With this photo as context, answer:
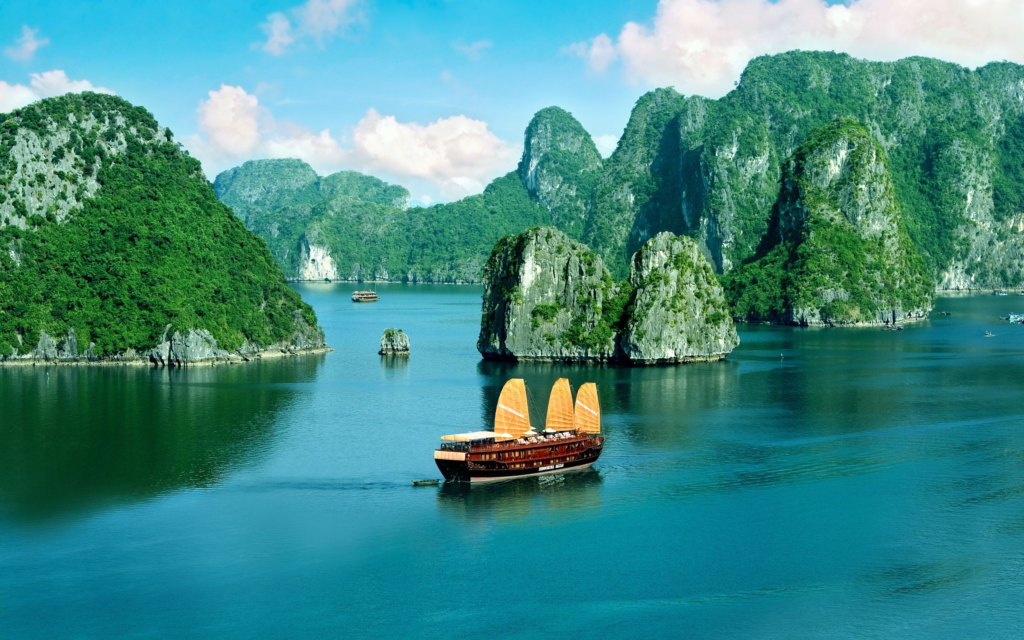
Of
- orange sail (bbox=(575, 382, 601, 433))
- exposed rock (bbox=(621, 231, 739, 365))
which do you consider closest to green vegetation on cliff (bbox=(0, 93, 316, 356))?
exposed rock (bbox=(621, 231, 739, 365))

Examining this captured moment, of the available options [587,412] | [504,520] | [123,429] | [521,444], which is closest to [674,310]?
[587,412]

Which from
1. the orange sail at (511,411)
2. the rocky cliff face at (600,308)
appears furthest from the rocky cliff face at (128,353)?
the orange sail at (511,411)

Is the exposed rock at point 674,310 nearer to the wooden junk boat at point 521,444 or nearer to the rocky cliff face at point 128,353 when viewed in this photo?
the wooden junk boat at point 521,444

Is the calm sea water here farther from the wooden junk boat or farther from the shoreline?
the shoreline

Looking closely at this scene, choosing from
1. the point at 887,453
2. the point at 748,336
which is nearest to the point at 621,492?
the point at 887,453

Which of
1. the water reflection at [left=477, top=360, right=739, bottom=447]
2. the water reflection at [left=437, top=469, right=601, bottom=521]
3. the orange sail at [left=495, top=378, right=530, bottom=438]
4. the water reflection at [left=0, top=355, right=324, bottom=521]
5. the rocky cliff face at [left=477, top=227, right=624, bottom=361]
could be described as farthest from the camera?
the rocky cliff face at [left=477, top=227, right=624, bottom=361]

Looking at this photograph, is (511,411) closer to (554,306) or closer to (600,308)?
(554,306)
